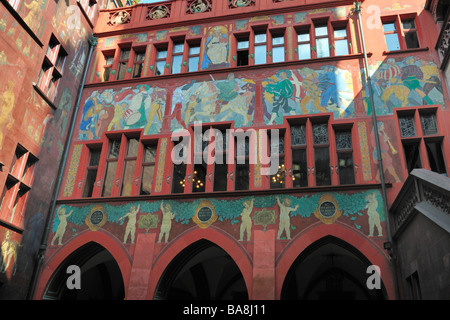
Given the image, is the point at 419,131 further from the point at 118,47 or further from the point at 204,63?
the point at 118,47

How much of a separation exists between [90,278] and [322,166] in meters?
8.01

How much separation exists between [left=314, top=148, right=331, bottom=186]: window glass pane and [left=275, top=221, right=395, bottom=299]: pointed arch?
1.17m

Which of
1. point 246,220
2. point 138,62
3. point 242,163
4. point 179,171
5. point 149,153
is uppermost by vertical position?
point 138,62

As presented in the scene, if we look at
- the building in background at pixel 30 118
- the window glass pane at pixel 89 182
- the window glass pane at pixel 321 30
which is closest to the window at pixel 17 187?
the building in background at pixel 30 118

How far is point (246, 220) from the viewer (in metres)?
9.87

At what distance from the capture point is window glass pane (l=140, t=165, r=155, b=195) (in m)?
11.1

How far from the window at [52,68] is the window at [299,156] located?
673 centimetres

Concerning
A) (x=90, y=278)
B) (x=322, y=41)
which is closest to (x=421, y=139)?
(x=322, y=41)

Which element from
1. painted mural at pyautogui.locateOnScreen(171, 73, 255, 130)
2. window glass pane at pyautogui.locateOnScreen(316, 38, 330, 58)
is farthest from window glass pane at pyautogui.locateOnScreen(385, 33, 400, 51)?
painted mural at pyautogui.locateOnScreen(171, 73, 255, 130)

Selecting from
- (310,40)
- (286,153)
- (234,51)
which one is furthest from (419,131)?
(234,51)

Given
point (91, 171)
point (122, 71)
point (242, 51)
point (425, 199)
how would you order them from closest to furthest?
point (425, 199)
point (91, 171)
point (242, 51)
point (122, 71)

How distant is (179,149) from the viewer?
11297mm

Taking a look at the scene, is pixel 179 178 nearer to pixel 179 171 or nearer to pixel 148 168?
pixel 179 171

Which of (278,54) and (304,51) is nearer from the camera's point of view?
(304,51)
